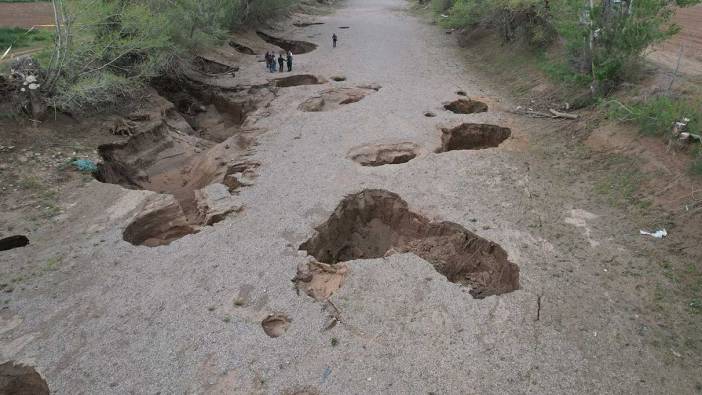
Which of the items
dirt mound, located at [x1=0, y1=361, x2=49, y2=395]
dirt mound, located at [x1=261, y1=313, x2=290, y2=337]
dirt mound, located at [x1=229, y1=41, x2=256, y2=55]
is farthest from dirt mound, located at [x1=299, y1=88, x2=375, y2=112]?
dirt mound, located at [x1=0, y1=361, x2=49, y2=395]

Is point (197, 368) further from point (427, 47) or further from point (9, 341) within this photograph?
point (427, 47)

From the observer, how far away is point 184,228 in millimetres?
8719

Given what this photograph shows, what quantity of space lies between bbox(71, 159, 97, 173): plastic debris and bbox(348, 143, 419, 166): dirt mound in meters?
6.07

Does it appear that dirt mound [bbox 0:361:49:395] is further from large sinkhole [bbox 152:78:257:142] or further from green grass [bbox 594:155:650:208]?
large sinkhole [bbox 152:78:257:142]

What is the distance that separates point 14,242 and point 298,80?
11.9 meters

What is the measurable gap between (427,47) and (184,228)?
59.5ft

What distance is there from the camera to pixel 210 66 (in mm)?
18828

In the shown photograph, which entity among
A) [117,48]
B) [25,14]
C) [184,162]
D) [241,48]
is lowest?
[184,162]

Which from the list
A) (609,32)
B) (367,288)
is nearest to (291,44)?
(609,32)

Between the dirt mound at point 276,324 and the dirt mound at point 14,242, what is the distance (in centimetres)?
526

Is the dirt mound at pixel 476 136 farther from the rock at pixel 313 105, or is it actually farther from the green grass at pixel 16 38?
the green grass at pixel 16 38

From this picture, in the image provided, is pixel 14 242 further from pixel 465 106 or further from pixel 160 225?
pixel 465 106

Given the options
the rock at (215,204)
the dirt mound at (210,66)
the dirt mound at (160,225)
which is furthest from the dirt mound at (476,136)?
the dirt mound at (210,66)

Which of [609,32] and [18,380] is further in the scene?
[609,32]
